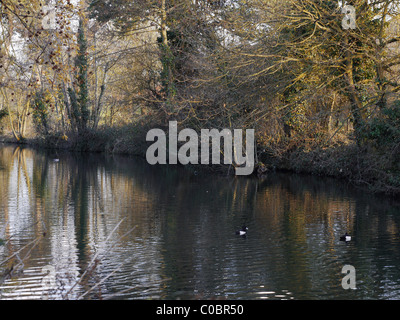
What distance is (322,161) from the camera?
67.9 ft

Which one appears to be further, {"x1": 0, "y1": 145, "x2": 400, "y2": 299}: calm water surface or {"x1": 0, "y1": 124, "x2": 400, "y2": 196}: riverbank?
{"x1": 0, "y1": 124, "x2": 400, "y2": 196}: riverbank

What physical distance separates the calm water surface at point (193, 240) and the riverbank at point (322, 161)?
0.60 meters

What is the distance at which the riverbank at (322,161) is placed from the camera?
1620cm

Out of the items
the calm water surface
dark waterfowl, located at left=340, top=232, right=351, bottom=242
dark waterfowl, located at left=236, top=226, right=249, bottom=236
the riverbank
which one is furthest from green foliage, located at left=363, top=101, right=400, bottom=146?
dark waterfowl, located at left=236, top=226, right=249, bottom=236

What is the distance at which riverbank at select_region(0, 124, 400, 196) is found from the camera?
16203 millimetres

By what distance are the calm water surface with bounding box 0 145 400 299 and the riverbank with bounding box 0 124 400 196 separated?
0.60 m

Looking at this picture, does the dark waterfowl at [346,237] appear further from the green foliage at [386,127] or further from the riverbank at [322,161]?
the riverbank at [322,161]

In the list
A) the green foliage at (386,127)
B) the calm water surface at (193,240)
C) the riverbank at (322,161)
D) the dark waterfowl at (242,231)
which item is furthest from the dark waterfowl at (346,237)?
the riverbank at (322,161)

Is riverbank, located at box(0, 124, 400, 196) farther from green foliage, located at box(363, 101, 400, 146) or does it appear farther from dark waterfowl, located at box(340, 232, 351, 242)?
dark waterfowl, located at box(340, 232, 351, 242)

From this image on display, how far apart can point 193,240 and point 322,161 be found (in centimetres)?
1143

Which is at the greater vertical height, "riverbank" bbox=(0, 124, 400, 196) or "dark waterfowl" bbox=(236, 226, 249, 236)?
"riverbank" bbox=(0, 124, 400, 196)

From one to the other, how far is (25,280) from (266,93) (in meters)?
10.5
